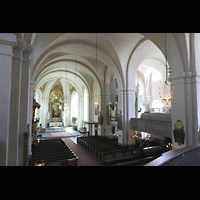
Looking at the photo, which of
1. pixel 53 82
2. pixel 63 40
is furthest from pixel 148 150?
pixel 53 82

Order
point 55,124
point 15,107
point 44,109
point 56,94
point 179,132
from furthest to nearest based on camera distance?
point 56,94 → point 44,109 → point 55,124 → point 179,132 → point 15,107

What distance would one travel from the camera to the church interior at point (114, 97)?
3615 millimetres

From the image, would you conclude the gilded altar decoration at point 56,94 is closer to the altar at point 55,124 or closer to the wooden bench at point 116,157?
the altar at point 55,124

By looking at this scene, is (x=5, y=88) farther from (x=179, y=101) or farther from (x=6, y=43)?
(x=179, y=101)

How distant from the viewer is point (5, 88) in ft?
10.7

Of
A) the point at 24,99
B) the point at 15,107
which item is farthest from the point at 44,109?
the point at 15,107

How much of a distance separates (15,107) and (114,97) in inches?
549

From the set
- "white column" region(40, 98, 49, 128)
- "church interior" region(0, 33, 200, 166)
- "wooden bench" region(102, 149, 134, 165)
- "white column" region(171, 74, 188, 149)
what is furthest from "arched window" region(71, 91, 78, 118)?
"white column" region(171, 74, 188, 149)

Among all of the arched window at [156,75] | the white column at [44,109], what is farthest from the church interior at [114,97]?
the white column at [44,109]

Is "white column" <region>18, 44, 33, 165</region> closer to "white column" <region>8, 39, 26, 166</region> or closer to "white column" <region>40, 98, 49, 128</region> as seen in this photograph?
"white column" <region>8, 39, 26, 166</region>

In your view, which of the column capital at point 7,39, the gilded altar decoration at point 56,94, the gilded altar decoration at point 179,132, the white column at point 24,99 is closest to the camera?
the column capital at point 7,39

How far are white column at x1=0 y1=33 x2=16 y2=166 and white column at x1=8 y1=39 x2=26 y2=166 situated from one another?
369 mm

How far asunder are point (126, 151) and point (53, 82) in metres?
22.1
